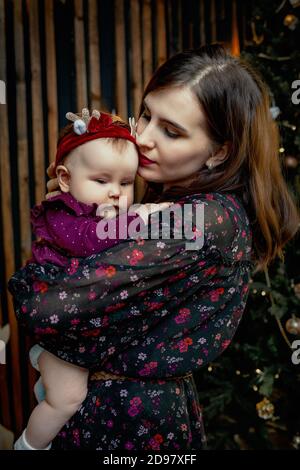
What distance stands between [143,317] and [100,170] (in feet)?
1.40

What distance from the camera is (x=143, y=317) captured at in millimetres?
1392

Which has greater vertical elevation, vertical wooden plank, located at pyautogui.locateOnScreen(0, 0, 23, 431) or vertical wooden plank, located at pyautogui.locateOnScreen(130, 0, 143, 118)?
vertical wooden plank, located at pyautogui.locateOnScreen(130, 0, 143, 118)

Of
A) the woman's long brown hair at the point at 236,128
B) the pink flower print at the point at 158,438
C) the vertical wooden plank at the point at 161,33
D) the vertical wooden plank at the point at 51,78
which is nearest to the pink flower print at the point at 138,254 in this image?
the woman's long brown hair at the point at 236,128

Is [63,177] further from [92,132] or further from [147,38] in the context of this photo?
[147,38]

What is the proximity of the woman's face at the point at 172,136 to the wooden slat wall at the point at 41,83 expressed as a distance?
3.90 ft

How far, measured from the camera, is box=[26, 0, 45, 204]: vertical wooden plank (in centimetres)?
261

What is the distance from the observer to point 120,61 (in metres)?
2.86

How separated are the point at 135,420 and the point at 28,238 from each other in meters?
1.54

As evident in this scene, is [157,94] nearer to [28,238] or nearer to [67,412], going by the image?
[67,412]

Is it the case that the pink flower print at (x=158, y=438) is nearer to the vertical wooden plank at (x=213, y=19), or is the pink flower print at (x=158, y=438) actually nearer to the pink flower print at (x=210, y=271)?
the pink flower print at (x=210, y=271)

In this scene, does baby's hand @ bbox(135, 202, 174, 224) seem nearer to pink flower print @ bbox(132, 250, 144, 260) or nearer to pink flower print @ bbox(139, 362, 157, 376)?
pink flower print @ bbox(132, 250, 144, 260)

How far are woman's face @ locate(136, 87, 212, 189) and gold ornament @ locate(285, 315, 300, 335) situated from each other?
1.34 metres

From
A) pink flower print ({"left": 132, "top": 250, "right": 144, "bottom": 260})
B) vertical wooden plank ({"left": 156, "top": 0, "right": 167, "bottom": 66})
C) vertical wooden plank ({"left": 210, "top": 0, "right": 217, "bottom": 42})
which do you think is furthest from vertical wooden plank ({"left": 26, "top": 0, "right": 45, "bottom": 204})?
pink flower print ({"left": 132, "top": 250, "right": 144, "bottom": 260})

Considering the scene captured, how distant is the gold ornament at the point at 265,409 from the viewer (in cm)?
279
